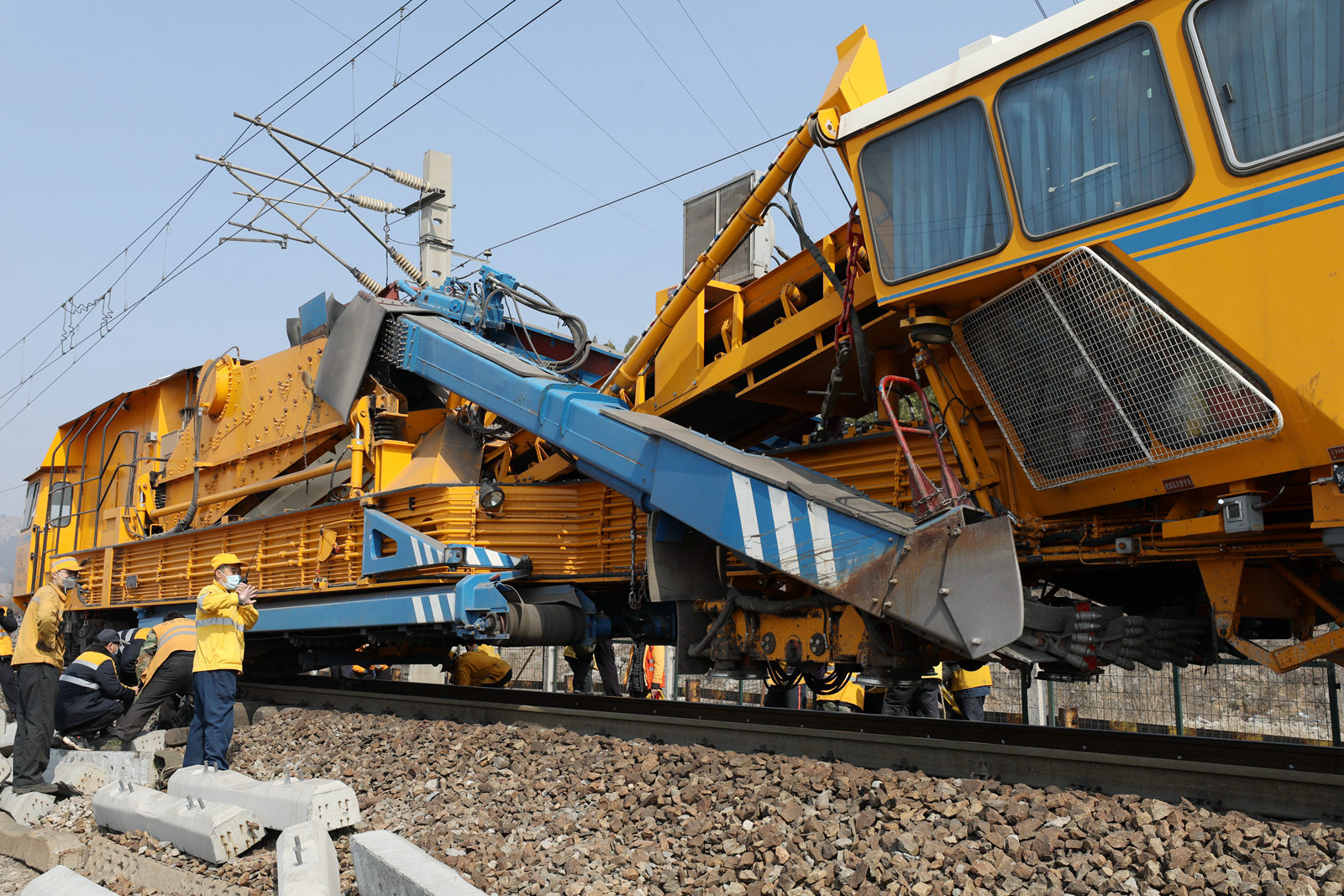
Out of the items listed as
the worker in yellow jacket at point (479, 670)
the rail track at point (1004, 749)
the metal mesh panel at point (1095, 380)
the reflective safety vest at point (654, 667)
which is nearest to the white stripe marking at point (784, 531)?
the rail track at point (1004, 749)

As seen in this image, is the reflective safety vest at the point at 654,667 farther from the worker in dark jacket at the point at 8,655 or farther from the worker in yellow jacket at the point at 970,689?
the worker in dark jacket at the point at 8,655

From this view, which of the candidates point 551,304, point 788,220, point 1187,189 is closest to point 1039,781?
point 1187,189

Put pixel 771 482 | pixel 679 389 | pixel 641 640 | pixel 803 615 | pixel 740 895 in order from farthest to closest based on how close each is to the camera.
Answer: pixel 641 640
pixel 679 389
pixel 803 615
pixel 771 482
pixel 740 895

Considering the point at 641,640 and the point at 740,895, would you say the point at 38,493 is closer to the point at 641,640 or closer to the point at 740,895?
the point at 641,640

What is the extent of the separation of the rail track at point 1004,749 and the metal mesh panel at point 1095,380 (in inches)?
A: 51.4

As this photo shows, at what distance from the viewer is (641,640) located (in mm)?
7738

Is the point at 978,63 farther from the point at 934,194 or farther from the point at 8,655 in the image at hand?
the point at 8,655

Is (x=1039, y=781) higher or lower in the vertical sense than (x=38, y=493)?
lower

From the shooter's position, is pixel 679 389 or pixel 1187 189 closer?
pixel 1187 189

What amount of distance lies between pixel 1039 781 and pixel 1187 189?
8.42 ft

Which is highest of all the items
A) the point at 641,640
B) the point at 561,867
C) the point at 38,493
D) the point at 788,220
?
the point at 788,220

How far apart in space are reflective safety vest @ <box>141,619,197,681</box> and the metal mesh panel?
20.8ft

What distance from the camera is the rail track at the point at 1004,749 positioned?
147 inches

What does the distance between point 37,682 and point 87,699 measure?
3.20ft
